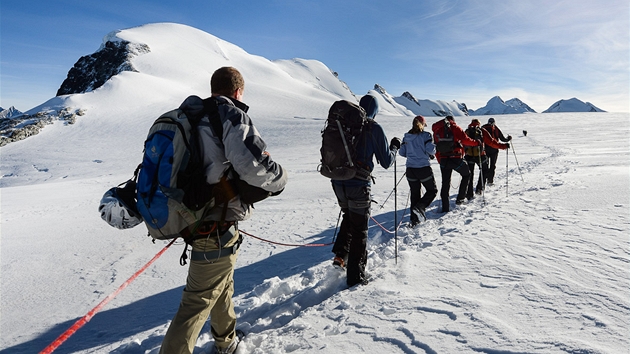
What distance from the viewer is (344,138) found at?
12.0ft

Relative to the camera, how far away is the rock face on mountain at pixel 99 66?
6806cm

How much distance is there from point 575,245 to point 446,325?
2.43 m

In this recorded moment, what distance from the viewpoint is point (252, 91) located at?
53.9 metres

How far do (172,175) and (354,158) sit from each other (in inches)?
82.1

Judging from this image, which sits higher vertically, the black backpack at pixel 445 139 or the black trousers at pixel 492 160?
the black backpack at pixel 445 139

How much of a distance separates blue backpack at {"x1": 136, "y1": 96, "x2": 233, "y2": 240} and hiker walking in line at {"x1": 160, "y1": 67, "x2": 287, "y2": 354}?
65 millimetres

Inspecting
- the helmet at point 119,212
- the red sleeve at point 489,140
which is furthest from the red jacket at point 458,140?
the helmet at point 119,212

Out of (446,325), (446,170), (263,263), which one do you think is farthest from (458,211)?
(446,325)

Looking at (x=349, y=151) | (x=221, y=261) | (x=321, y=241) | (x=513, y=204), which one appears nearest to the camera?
(x=221, y=261)

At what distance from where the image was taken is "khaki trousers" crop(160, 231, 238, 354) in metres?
2.25

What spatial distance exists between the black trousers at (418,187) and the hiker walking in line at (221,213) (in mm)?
4124

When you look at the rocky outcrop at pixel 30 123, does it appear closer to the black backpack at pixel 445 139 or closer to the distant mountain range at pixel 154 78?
the distant mountain range at pixel 154 78

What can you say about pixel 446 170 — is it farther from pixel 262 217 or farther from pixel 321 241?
pixel 262 217

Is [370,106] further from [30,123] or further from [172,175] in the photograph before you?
[30,123]
